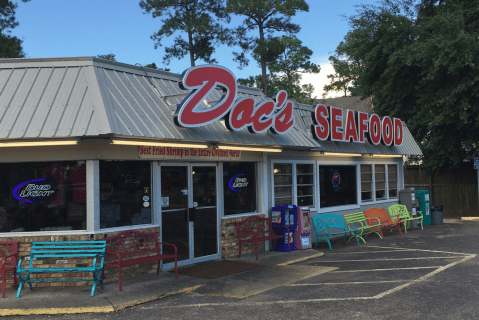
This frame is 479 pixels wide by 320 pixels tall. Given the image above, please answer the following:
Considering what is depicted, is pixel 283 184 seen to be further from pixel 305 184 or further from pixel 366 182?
pixel 366 182

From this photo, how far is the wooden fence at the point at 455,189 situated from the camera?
21.3m

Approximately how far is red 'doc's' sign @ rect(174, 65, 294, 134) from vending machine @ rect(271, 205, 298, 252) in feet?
6.70

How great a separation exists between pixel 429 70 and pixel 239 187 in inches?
475

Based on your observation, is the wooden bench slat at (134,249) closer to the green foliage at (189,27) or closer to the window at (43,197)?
the window at (43,197)

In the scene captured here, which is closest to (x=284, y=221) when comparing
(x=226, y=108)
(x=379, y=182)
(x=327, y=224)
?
(x=327, y=224)

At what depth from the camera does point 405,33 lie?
20766mm

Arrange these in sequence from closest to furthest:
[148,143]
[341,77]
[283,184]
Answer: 1. [148,143]
2. [283,184]
3. [341,77]

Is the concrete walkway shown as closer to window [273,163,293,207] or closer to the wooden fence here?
window [273,163,293,207]

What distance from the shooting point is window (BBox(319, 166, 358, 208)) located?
14531 mm

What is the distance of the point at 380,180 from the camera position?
17.2 meters

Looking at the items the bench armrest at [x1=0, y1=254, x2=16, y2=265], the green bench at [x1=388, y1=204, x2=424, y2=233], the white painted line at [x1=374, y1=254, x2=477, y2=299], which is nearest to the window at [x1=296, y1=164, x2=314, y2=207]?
the green bench at [x1=388, y1=204, x2=424, y2=233]

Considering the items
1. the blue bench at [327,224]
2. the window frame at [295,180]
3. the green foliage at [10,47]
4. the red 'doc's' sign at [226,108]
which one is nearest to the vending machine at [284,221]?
the window frame at [295,180]

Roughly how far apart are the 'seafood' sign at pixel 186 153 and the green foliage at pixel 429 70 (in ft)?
38.6

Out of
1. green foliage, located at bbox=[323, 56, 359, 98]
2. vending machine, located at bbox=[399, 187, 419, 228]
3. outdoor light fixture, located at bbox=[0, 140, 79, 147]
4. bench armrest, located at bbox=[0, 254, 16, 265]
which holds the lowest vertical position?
bench armrest, located at bbox=[0, 254, 16, 265]
